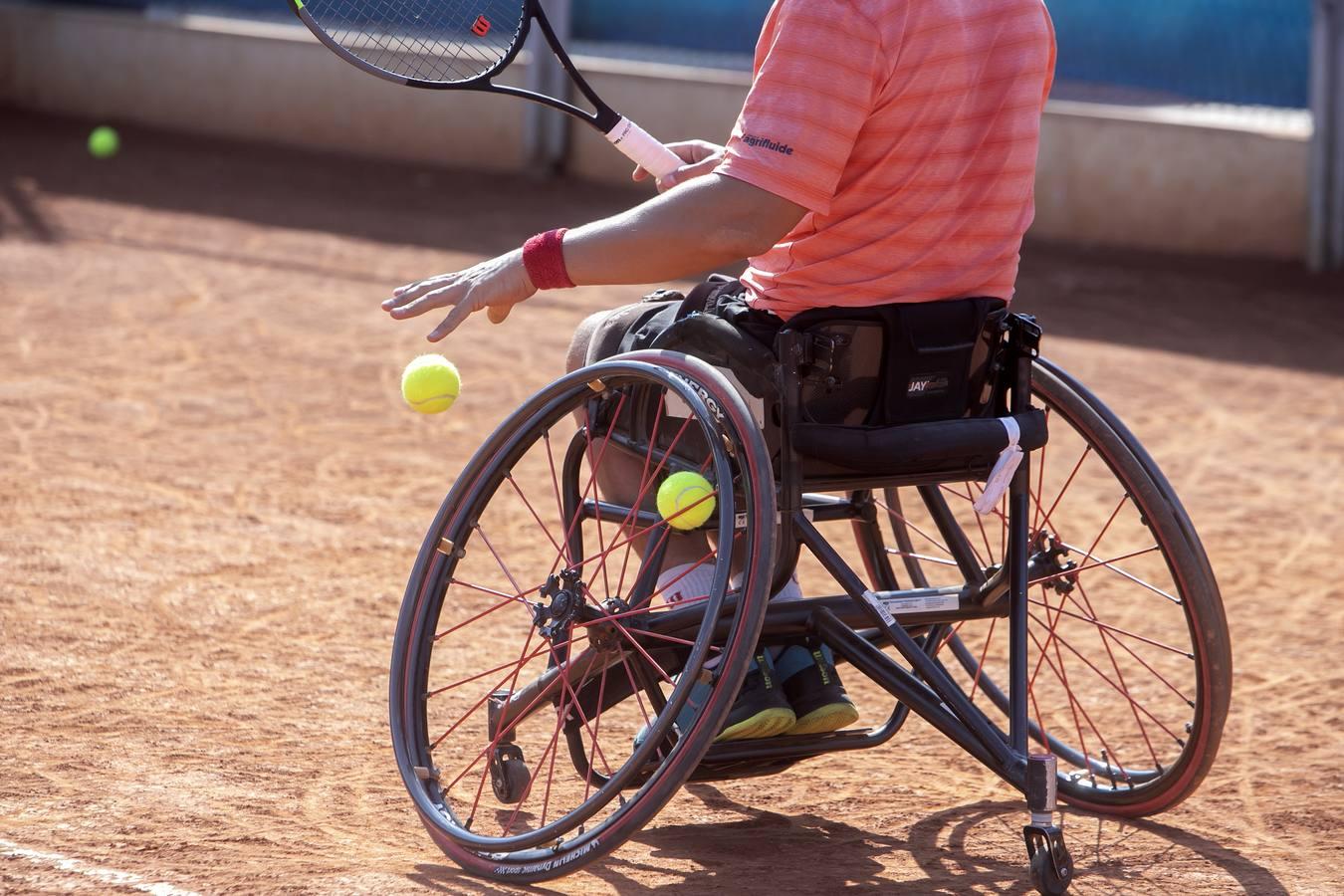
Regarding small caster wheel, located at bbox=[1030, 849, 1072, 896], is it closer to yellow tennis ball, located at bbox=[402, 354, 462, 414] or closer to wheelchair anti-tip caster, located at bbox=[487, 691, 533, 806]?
wheelchair anti-tip caster, located at bbox=[487, 691, 533, 806]

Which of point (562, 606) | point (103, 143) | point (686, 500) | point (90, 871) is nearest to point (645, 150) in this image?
point (686, 500)

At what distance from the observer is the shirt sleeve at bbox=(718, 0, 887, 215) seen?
248 cm

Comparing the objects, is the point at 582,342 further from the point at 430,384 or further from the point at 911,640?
the point at 911,640

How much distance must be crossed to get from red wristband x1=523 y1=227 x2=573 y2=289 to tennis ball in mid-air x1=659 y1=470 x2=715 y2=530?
1.19 ft

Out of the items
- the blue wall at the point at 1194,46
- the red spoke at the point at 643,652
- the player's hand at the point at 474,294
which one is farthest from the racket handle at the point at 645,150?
the blue wall at the point at 1194,46

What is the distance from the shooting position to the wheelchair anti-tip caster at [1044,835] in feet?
8.41

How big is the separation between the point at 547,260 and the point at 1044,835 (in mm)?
1188

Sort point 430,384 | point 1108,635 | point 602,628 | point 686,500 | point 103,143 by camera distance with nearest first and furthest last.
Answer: point 686,500 < point 602,628 < point 430,384 < point 1108,635 < point 103,143

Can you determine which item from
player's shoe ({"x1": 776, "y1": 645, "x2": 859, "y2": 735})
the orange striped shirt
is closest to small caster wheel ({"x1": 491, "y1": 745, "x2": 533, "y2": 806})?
player's shoe ({"x1": 776, "y1": 645, "x2": 859, "y2": 735})

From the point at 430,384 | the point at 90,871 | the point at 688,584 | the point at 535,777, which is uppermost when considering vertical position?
the point at 430,384

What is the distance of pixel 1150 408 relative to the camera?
6414 mm

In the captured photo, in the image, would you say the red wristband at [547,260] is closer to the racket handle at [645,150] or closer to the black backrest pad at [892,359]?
the black backrest pad at [892,359]

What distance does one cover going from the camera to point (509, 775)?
2936 millimetres

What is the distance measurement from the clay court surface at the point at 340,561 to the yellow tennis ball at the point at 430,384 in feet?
2.40
